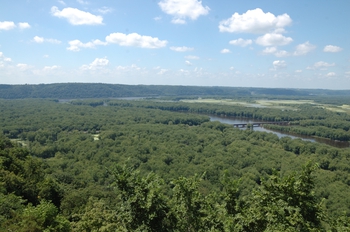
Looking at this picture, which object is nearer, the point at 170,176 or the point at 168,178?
the point at 168,178

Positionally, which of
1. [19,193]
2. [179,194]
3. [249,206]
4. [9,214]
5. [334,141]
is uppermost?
[179,194]

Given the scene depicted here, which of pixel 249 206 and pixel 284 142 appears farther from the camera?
pixel 284 142

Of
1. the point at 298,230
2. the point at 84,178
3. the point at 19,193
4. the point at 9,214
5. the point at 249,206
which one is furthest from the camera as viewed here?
the point at 84,178

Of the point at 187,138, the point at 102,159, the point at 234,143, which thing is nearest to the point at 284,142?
the point at 234,143

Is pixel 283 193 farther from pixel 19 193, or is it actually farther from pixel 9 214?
pixel 19 193

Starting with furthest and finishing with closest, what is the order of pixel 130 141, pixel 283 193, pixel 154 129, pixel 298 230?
1. pixel 154 129
2. pixel 130 141
3. pixel 283 193
4. pixel 298 230

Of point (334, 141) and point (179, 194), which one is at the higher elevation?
point (179, 194)

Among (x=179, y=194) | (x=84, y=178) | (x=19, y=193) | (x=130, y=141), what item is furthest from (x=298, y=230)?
(x=130, y=141)
